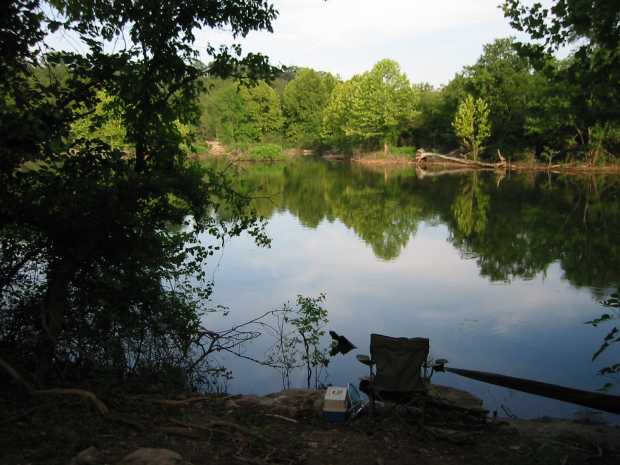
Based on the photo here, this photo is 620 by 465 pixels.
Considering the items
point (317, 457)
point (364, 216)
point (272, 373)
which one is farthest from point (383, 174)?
point (317, 457)

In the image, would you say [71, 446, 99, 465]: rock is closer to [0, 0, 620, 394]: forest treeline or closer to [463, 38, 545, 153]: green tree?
[0, 0, 620, 394]: forest treeline

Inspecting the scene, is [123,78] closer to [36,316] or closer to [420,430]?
[36,316]

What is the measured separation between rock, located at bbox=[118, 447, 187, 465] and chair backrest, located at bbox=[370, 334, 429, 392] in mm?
2525

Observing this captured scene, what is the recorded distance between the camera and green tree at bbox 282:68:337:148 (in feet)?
257

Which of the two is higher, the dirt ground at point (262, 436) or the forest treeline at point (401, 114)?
the forest treeline at point (401, 114)

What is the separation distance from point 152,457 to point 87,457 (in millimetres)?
454

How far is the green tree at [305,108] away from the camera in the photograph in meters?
78.2

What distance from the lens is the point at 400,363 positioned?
5.92m

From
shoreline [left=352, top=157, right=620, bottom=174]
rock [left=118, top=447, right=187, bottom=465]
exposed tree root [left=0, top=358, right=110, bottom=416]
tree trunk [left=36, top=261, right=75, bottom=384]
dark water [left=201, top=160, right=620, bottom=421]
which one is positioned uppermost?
shoreline [left=352, top=157, right=620, bottom=174]

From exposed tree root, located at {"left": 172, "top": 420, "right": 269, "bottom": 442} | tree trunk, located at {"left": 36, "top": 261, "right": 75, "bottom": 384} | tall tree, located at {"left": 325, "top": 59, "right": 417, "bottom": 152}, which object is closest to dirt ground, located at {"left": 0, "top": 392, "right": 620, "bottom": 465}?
exposed tree root, located at {"left": 172, "top": 420, "right": 269, "bottom": 442}

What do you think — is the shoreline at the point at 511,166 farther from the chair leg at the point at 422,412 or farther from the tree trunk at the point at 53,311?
the tree trunk at the point at 53,311

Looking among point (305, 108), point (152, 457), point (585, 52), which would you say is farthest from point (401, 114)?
point (152, 457)

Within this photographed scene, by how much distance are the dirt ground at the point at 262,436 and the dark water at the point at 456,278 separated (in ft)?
6.70

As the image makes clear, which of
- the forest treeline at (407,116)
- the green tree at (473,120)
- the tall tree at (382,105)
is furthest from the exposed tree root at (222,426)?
the tall tree at (382,105)
